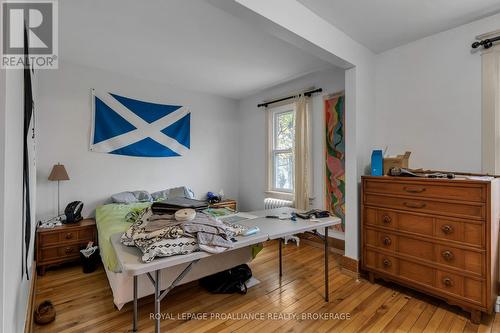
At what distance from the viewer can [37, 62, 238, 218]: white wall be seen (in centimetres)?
299

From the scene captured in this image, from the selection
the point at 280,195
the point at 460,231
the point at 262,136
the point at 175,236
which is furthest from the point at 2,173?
the point at 262,136

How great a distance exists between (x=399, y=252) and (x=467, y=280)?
473 millimetres

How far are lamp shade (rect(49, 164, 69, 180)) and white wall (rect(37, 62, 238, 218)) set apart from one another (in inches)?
8.3

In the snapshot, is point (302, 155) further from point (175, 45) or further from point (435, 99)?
point (175, 45)

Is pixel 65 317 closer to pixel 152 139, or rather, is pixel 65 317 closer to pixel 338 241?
pixel 152 139

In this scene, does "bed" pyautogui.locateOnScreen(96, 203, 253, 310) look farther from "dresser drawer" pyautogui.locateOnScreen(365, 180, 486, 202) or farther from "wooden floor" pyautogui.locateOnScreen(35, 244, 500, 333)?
"dresser drawer" pyautogui.locateOnScreen(365, 180, 486, 202)

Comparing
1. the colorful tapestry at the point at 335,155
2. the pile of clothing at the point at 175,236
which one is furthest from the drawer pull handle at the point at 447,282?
the pile of clothing at the point at 175,236

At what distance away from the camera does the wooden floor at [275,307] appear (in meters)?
1.76

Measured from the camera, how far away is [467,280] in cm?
182

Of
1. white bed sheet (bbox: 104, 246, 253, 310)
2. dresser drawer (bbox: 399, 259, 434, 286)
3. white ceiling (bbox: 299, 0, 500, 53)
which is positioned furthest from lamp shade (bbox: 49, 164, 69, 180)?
dresser drawer (bbox: 399, 259, 434, 286)

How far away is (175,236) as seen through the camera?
134 centimetres

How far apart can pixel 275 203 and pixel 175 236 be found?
8.72 ft

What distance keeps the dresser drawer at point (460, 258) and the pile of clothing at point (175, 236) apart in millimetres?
1758

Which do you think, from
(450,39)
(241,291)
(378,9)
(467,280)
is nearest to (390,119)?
(450,39)
